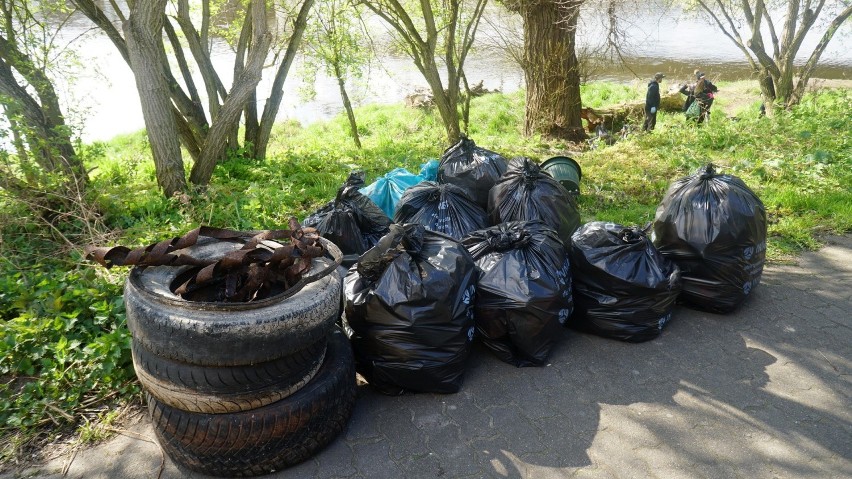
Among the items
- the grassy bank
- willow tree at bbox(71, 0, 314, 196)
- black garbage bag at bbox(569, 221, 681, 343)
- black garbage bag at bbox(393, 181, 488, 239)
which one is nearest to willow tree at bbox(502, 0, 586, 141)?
the grassy bank

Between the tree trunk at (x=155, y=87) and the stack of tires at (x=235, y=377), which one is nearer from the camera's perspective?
the stack of tires at (x=235, y=377)

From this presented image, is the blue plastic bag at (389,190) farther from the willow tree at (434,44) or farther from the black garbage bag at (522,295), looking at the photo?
the willow tree at (434,44)

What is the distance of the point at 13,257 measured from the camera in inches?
146

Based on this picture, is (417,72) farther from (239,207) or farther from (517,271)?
(517,271)

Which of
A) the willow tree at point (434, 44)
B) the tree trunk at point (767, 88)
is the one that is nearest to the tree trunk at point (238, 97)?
the willow tree at point (434, 44)

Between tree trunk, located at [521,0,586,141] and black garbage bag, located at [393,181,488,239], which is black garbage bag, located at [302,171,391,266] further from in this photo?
tree trunk, located at [521,0,586,141]

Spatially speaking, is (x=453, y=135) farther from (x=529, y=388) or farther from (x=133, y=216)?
(x=529, y=388)

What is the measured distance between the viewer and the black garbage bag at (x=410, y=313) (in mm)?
2670

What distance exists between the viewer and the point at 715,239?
3246 mm

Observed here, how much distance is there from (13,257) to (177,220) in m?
1.20

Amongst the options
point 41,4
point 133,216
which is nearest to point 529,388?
point 133,216

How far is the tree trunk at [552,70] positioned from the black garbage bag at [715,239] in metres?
4.17

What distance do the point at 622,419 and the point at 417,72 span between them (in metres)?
14.5

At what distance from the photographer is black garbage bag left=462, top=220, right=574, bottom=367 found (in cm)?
291
